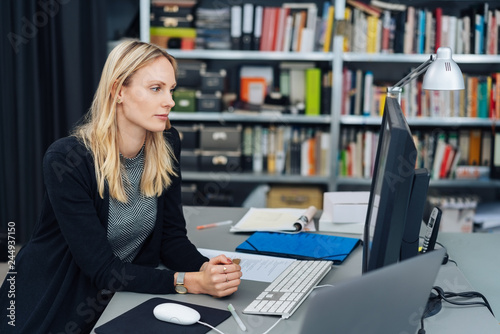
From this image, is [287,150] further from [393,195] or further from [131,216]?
[393,195]

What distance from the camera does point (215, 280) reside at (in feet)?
4.27

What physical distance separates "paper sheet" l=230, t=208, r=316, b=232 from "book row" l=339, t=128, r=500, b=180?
162 cm

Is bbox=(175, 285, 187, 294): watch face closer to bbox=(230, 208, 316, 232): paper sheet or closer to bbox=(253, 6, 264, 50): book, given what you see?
bbox=(230, 208, 316, 232): paper sheet

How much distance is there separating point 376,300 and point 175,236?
1000mm

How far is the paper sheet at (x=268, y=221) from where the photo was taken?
1.85m

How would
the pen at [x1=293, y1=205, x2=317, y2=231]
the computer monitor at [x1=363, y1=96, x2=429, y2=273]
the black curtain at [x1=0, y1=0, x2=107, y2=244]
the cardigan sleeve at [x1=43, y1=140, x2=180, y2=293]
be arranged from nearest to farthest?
1. the computer monitor at [x1=363, y1=96, x2=429, y2=273]
2. the cardigan sleeve at [x1=43, y1=140, x2=180, y2=293]
3. the pen at [x1=293, y1=205, x2=317, y2=231]
4. the black curtain at [x1=0, y1=0, x2=107, y2=244]

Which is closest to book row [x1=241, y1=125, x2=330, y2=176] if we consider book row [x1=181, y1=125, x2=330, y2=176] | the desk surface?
book row [x1=181, y1=125, x2=330, y2=176]

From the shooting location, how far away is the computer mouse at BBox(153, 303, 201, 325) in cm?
117

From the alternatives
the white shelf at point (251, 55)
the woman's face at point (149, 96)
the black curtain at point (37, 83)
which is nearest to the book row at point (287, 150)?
the white shelf at point (251, 55)

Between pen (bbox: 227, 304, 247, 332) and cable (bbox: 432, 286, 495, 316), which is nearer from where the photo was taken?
pen (bbox: 227, 304, 247, 332)

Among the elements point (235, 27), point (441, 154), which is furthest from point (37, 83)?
point (441, 154)

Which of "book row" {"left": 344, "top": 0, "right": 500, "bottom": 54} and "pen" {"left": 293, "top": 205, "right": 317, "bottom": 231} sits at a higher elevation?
"book row" {"left": 344, "top": 0, "right": 500, "bottom": 54}

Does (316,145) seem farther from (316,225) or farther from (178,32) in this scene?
(316,225)

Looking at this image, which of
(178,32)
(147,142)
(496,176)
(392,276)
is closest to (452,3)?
(496,176)
